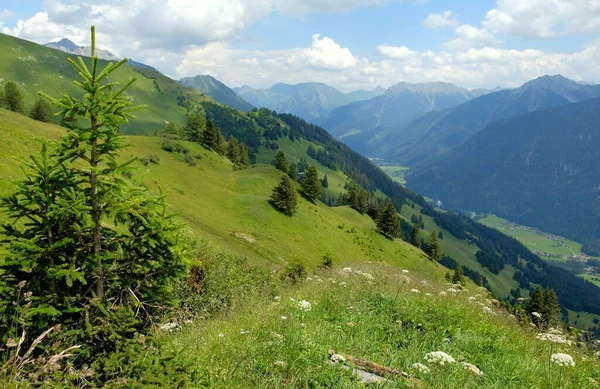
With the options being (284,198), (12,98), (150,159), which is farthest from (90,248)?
(12,98)

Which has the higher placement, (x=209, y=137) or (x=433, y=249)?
(x=209, y=137)

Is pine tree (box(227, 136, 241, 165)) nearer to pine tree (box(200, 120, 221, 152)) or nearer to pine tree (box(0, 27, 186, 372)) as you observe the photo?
pine tree (box(200, 120, 221, 152))

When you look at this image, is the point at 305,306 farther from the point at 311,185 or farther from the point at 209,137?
the point at 209,137

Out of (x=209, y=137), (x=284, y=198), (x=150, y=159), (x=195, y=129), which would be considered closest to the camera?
(x=150, y=159)

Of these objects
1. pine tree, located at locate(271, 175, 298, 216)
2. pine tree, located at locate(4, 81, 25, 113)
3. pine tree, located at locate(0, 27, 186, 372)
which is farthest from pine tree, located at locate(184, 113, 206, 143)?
pine tree, located at locate(0, 27, 186, 372)

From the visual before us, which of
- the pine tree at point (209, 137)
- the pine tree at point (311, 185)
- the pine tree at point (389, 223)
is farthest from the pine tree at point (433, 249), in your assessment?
the pine tree at point (209, 137)

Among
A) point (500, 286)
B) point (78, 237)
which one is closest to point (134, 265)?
point (78, 237)

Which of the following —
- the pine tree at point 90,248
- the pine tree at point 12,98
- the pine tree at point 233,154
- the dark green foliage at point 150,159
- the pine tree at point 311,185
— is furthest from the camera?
the pine tree at point 233,154

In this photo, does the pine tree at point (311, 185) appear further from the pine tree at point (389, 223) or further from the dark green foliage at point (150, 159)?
the dark green foliage at point (150, 159)

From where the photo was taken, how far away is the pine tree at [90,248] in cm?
545

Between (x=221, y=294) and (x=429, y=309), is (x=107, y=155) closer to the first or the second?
(x=429, y=309)

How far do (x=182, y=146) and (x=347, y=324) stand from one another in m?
81.9

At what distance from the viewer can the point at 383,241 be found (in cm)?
8725

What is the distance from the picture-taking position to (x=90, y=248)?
20.8 feet
